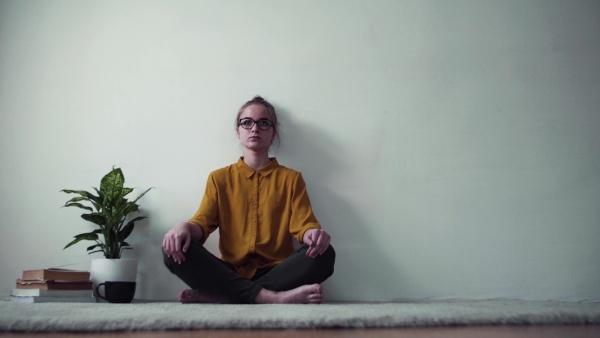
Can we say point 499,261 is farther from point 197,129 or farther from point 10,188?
point 10,188

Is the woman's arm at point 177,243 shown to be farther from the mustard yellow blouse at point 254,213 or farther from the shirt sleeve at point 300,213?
the shirt sleeve at point 300,213

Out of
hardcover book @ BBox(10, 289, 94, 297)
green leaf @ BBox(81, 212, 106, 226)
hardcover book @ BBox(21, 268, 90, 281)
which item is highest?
green leaf @ BBox(81, 212, 106, 226)

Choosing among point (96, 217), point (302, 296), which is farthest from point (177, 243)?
point (96, 217)

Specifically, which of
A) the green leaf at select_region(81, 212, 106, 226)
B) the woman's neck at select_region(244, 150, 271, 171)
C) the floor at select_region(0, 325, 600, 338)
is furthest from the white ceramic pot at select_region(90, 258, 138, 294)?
the floor at select_region(0, 325, 600, 338)

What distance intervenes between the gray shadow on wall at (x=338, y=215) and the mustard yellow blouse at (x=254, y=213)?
13cm

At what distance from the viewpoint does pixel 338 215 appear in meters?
1.89

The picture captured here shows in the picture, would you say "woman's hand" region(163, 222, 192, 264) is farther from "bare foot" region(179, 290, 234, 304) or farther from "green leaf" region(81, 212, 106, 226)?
"green leaf" region(81, 212, 106, 226)

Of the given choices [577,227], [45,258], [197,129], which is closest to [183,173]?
[197,129]

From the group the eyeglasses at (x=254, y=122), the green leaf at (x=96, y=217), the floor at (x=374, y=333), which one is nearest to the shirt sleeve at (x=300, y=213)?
the eyeglasses at (x=254, y=122)

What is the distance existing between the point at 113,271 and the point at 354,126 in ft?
3.78

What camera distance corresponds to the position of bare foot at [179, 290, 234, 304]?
4.86ft

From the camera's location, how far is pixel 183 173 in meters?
1.95

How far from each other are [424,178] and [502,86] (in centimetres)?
56

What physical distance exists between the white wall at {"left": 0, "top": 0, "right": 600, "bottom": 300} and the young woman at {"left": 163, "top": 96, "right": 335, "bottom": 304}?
0.50 ft
